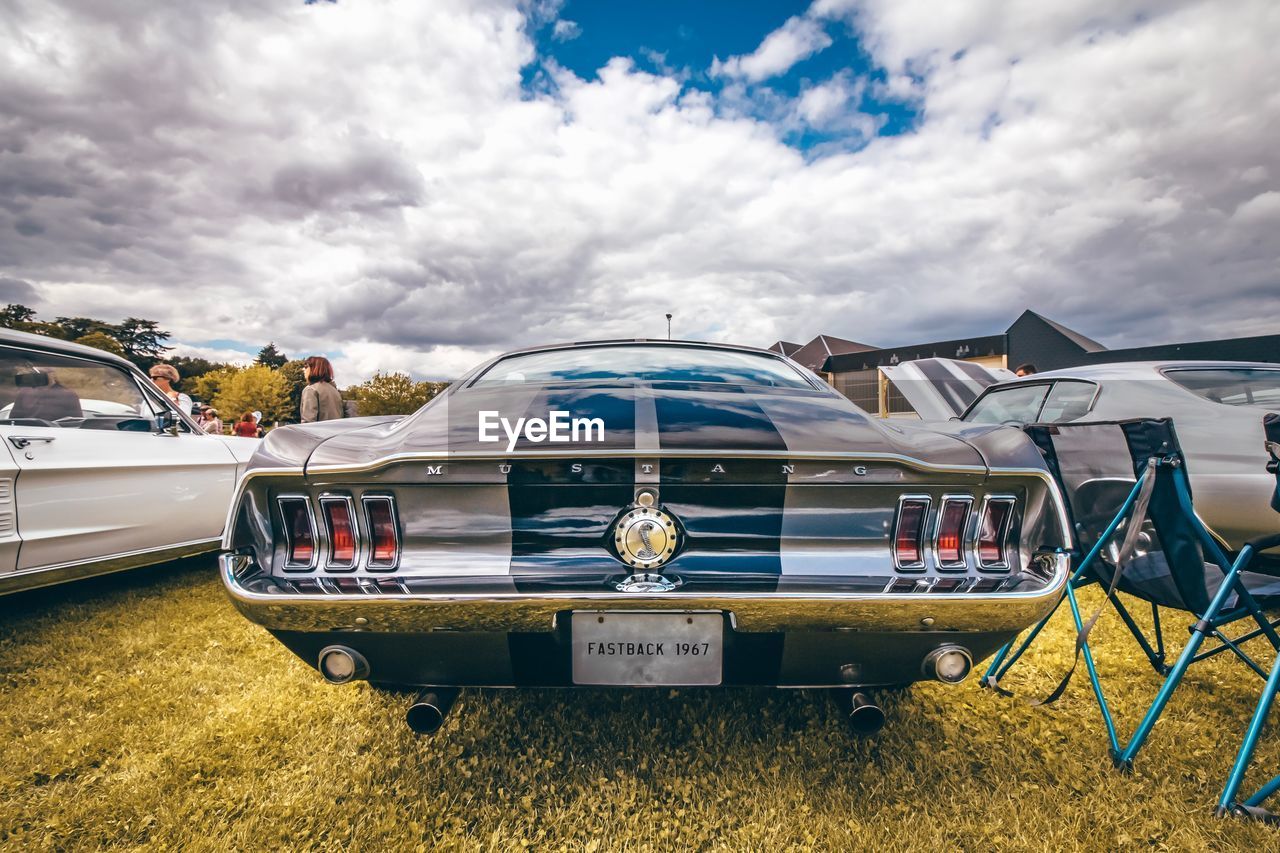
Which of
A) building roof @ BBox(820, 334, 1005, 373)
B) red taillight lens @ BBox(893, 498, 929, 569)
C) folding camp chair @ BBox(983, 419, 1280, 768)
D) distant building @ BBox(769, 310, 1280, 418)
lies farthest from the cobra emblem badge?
building roof @ BBox(820, 334, 1005, 373)

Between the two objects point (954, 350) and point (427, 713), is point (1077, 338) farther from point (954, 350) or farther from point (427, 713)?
point (427, 713)

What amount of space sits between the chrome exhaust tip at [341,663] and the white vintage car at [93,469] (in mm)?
2465

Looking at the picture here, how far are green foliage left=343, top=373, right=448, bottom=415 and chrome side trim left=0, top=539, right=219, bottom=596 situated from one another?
166 feet

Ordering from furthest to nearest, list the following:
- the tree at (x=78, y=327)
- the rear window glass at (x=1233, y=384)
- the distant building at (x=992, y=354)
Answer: the tree at (x=78, y=327) < the distant building at (x=992, y=354) < the rear window glass at (x=1233, y=384)

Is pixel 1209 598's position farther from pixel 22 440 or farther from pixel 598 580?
pixel 22 440

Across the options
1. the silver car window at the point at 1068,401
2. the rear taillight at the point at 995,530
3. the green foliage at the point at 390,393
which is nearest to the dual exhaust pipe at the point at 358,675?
the rear taillight at the point at 995,530

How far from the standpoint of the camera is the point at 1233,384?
11.8 ft

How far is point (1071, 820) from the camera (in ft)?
5.62

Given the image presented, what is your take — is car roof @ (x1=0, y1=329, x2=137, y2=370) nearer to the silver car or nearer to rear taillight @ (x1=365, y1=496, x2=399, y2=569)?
rear taillight @ (x1=365, y1=496, x2=399, y2=569)

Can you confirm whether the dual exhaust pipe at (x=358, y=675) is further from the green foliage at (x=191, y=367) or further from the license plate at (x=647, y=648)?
the green foliage at (x=191, y=367)

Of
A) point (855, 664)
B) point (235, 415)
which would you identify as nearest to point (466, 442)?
point (855, 664)

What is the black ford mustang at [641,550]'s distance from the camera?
4.95 ft

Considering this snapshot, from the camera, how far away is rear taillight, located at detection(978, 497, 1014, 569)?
1.67m

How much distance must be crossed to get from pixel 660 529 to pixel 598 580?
0.67 ft
